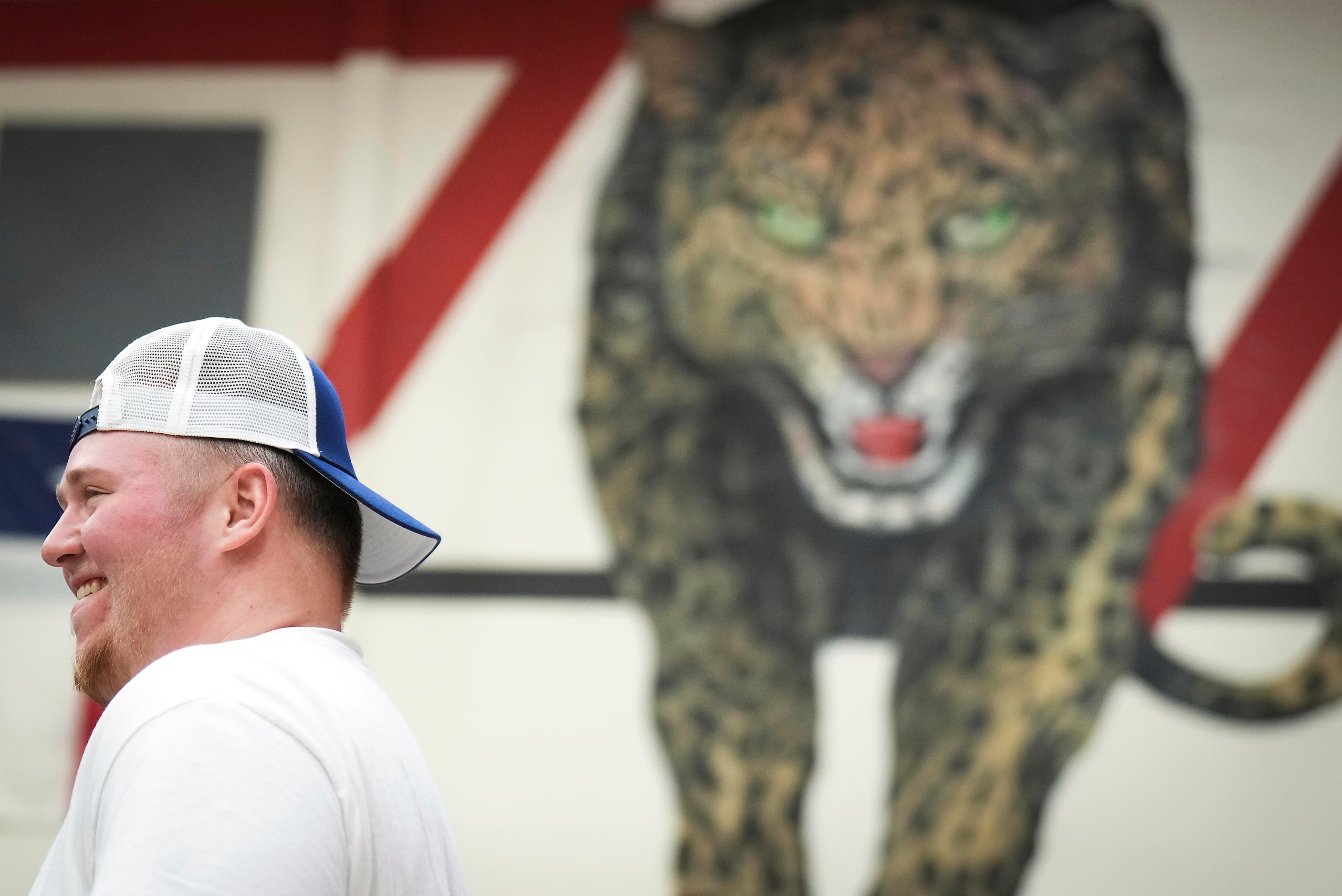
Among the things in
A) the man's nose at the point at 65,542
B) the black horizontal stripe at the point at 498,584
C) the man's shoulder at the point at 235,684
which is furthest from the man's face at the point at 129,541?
the black horizontal stripe at the point at 498,584

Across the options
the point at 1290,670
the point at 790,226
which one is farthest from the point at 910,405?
the point at 1290,670

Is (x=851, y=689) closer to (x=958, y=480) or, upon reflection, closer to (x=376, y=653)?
(x=958, y=480)

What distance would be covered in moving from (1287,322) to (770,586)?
3.80 ft

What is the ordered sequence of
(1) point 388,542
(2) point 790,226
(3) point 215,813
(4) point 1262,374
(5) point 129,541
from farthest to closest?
(2) point 790,226 → (4) point 1262,374 → (1) point 388,542 → (5) point 129,541 → (3) point 215,813

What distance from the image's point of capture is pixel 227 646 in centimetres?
87

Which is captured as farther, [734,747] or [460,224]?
[460,224]

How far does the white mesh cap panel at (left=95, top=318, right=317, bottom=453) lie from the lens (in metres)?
0.99

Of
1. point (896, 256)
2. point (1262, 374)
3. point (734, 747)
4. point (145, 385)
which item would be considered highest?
point (145, 385)

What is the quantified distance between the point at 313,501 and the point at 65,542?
191 mm

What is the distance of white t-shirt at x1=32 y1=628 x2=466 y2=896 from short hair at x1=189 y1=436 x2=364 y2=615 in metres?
0.13

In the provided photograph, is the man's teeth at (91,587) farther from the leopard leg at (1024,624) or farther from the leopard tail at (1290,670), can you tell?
the leopard tail at (1290,670)

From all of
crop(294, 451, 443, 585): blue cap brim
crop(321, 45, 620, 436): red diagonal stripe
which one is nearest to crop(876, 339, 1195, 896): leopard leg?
crop(321, 45, 620, 436): red diagonal stripe

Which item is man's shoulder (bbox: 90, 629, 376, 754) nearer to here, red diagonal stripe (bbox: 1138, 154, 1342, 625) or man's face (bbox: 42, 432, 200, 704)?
man's face (bbox: 42, 432, 200, 704)

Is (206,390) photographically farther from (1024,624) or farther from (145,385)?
(1024,624)
